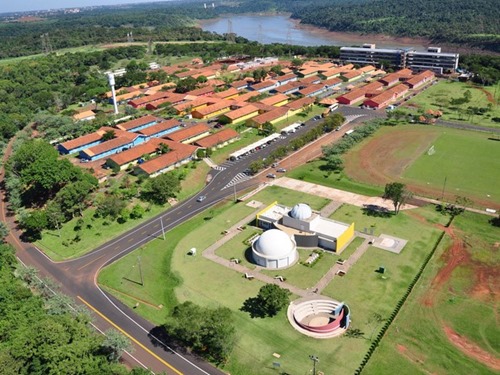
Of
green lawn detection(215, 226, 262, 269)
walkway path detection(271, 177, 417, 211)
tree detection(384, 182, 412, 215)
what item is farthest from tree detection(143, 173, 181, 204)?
tree detection(384, 182, 412, 215)

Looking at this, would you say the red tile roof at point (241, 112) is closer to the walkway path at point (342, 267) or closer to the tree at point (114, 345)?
the walkway path at point (342, 267)

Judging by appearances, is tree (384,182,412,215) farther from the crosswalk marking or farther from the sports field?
the crosswalk marking

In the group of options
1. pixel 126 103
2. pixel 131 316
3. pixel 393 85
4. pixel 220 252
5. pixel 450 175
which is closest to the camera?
pixel 131 316

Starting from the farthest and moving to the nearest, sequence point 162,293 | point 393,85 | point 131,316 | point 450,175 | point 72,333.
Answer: point 393,85 < point 450,175 < point 162,293 < point 131,316 < point 72,333

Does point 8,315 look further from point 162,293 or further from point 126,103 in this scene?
point 126,103

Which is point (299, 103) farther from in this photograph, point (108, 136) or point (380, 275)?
point (380, 275)

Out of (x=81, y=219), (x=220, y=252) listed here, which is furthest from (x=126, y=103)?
(x=220, y=252)

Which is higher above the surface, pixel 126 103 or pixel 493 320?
pixel 126 103
